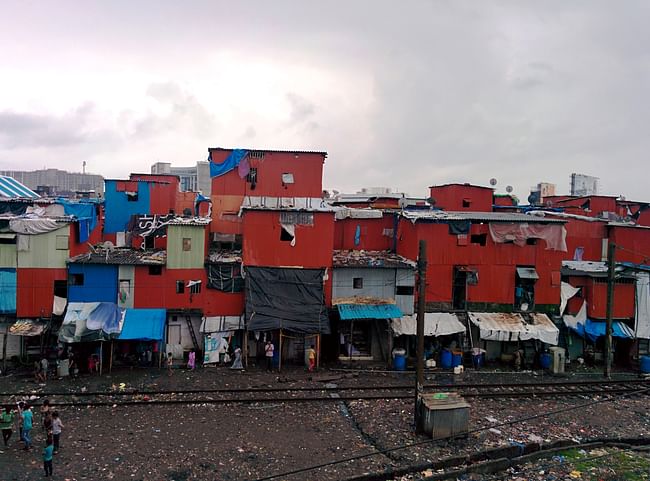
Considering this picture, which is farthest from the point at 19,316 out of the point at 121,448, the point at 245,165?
the point at 245,165

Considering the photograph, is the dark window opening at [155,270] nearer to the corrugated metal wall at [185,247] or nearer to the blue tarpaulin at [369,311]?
the corrugated metal wall at [185,247]

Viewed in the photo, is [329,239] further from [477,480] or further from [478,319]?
[477,480]

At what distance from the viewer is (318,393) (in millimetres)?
22156

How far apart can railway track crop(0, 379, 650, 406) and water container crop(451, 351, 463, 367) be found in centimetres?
288

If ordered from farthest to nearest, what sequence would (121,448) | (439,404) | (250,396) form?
(250,396), (439,404), (121,448)

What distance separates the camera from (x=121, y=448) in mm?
16297

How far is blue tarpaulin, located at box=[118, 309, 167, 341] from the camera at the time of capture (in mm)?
24000

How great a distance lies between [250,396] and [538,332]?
1620 centimetres

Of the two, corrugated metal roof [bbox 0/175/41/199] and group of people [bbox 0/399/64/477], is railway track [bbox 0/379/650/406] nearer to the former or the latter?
group of people [bbox 0/399/64/477]

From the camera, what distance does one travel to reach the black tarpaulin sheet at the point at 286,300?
2538 cm

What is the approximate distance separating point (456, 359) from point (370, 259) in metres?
7.25

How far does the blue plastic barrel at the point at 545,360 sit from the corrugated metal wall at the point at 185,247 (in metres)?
19.4

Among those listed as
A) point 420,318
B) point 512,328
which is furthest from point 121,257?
point 512,328

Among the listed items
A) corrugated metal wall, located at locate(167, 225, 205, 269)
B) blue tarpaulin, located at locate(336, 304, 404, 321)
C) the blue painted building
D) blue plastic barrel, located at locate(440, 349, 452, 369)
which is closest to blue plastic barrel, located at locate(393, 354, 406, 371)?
blue tarpaulin, located at locate(336, 304, 404, 321)
